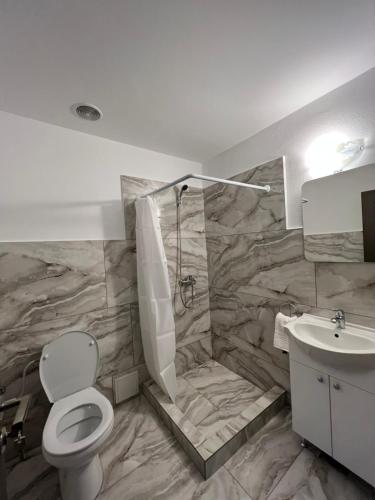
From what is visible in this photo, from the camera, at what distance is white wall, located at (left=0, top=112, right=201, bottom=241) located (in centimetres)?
145

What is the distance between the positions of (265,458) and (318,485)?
31cm

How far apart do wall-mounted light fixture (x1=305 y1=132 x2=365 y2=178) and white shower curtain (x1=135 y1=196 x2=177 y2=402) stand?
4.29 feet

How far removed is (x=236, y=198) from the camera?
2.04 m

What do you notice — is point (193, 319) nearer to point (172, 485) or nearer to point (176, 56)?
point (172, 485)

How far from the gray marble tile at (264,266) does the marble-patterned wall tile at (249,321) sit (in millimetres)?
86

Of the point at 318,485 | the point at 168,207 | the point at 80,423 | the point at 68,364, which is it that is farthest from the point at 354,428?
the point at 168,207

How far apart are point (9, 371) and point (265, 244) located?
2.19 metres

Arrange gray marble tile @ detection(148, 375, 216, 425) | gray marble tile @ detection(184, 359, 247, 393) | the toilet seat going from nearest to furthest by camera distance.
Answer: the toilet seat, gray marble tile @ detection(148, 375, 216, 425), gray marble tile @ detection(184, 359, 247, 393)

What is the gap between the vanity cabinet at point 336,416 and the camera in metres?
1.10

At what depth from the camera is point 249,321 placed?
6.59 ft

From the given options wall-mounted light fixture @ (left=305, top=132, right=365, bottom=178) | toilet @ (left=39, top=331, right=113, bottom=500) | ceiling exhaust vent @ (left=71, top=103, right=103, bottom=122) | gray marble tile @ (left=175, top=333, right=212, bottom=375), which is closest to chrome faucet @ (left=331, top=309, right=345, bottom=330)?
wall-mounted light fixture @ (left=305, top=132, right=365, bottom=178)

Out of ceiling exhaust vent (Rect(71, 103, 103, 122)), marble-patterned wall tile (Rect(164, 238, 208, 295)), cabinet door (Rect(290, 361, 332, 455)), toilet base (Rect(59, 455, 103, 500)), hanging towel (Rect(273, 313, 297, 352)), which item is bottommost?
toilet base (Rect(59, 455, 103, 500))

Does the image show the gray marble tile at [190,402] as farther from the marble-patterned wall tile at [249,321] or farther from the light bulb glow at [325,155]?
the light bulb glow at [325,155]

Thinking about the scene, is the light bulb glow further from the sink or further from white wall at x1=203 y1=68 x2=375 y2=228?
the sink
